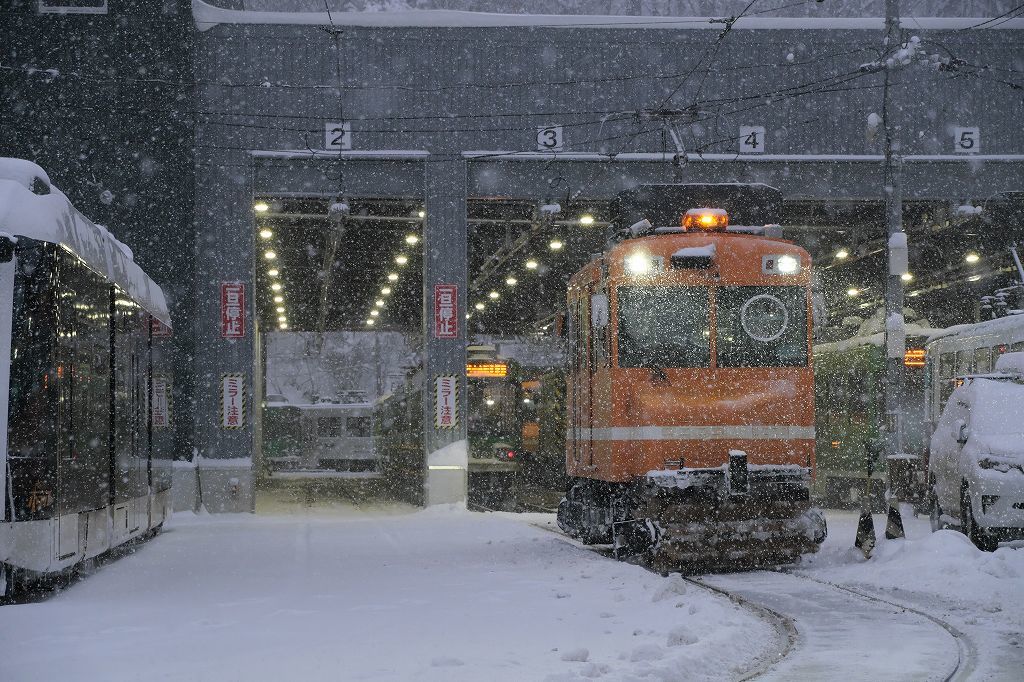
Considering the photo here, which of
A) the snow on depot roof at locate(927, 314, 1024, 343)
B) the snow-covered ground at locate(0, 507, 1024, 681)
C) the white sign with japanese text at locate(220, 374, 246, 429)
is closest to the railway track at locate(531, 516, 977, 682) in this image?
the snow-covered ground at locate(0, 507, 1024, 681)

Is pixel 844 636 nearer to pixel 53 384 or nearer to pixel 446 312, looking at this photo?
pixel 53 384

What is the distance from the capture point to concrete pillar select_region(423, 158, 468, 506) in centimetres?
2700

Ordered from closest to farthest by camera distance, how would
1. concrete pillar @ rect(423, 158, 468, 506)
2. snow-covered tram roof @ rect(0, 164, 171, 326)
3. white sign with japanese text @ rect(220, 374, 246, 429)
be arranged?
snow-covered tram roof @ rect(0, 164, 171, 326) < concrete pillar @ rect(423, 158, 468, 506) < white sign with japanese text @ rect(220, 374, 246, 429)

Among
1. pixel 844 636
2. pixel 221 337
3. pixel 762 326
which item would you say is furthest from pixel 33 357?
pixel 221 337

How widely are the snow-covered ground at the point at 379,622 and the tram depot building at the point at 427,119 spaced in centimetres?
1260

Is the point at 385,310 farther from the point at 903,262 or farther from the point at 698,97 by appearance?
the point at 903,262

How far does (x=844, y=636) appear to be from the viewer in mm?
9367

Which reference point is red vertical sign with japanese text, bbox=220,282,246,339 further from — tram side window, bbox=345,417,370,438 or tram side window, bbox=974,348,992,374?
tram side window, bbox=345,417,370,438

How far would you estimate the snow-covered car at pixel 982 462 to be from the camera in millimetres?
14688

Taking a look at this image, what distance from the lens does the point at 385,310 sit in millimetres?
53250

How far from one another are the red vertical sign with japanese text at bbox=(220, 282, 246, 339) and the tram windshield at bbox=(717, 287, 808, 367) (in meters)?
15.1

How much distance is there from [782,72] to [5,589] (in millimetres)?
21230

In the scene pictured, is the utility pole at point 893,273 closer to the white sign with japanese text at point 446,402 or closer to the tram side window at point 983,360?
the tram side window at point 983,360

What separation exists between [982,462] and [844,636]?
6.45m
